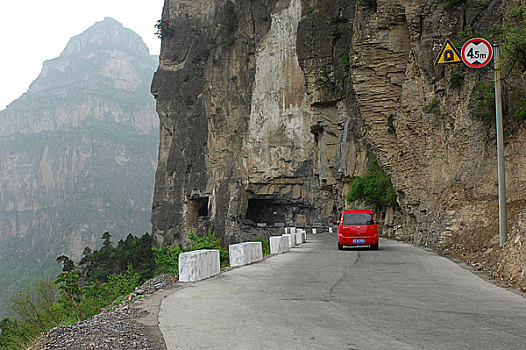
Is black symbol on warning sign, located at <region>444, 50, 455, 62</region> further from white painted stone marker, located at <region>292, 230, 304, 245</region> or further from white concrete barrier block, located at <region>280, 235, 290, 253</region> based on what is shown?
white painted stone marker, located at <region>292, 230, 304, 245</region>

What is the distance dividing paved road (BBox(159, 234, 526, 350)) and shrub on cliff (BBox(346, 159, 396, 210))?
2493 cm

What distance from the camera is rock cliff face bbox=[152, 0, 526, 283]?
21.6 m

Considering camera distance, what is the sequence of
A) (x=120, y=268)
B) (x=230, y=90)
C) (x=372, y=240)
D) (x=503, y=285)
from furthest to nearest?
(x=120, y=268), (x=230, y=90), (x=372, y=240), (x=503, y=285)

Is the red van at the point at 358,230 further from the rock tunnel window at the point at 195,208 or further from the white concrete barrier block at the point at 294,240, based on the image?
the rock tunnel window at the point at 195,208

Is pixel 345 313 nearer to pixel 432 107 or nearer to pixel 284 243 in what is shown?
pixel 284 243

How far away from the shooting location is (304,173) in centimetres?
6028

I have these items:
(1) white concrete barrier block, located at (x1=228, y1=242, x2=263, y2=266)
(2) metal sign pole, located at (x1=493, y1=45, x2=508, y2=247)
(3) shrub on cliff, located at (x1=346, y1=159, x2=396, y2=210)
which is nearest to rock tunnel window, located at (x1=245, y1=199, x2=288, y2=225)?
(3) shrub on cliff, located at (x1=346, y1=159, x2=396, y2=210)

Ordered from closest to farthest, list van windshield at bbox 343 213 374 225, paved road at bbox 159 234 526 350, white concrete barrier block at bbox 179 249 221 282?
paved road at bbox 159 234 526 350 → white concrete barrier block at bbox 179 249 221 282 → van windshield at bbox 343 213 374 225

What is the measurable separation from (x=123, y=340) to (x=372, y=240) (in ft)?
56.6

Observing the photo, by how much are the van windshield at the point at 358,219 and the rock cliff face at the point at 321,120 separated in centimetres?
298

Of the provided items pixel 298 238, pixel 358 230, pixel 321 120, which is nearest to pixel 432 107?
pixel 358 230

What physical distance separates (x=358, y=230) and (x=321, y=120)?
29.5 m

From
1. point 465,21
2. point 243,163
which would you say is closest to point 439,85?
point 465,21

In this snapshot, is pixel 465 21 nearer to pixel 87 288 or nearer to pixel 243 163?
pixel 87 288
